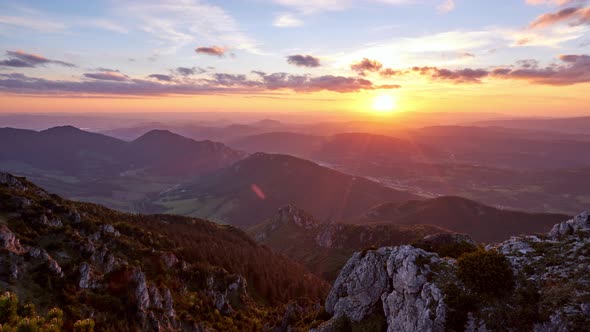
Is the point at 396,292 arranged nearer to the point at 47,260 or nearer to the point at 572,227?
the point at 572,227

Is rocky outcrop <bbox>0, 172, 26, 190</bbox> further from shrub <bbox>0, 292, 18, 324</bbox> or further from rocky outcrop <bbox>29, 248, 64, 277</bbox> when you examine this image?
shrub <bbox>0, 292, 18, 324</bbox>

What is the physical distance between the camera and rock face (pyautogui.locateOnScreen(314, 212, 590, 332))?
1324 inches

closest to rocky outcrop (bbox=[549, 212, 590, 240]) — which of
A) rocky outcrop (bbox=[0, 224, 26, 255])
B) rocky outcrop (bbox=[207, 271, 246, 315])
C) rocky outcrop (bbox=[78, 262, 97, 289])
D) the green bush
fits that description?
the green bush

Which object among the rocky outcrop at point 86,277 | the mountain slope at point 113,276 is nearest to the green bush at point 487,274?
the mountain slope at point 113,276

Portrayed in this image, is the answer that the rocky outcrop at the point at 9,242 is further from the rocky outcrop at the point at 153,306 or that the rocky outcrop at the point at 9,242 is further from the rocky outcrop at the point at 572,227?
the rocky outcrop at the point at 572,227

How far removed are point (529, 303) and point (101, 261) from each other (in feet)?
279

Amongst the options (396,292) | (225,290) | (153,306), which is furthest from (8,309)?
(225,290)

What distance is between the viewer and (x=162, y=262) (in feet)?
327

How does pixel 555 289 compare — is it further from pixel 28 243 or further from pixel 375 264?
pixel 28 243

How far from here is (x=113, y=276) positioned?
73125 mm

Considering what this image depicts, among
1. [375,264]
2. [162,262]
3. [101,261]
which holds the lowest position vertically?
[162,262]

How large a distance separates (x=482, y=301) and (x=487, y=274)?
10.9ft

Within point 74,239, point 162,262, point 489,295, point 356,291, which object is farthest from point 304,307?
point 489,295

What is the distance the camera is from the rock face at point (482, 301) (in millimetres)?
33625
